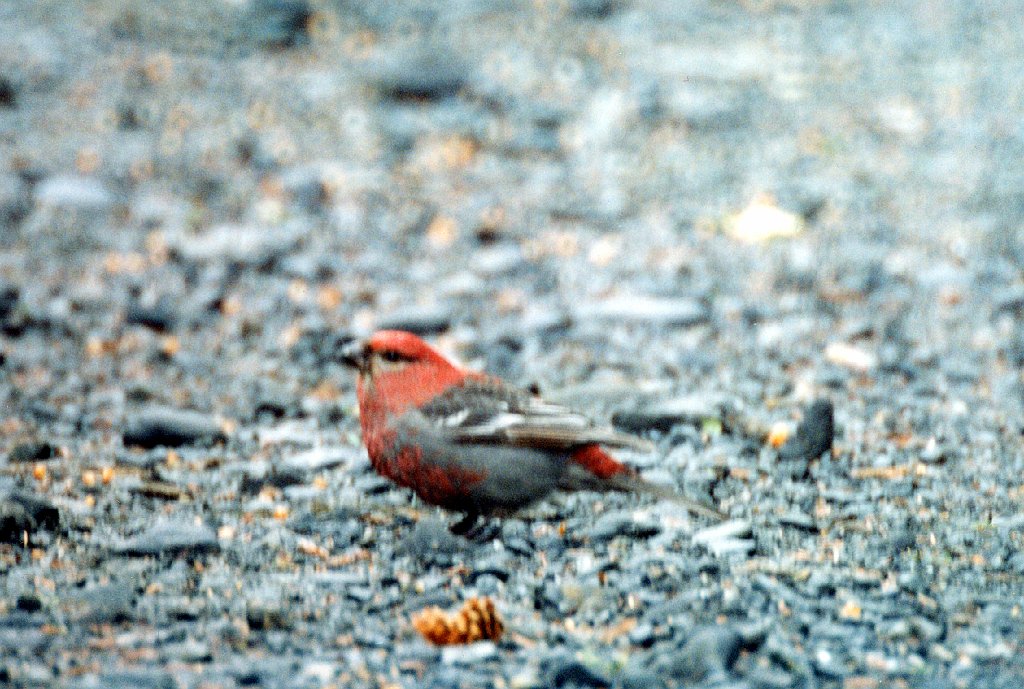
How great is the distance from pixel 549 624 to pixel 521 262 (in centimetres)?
358

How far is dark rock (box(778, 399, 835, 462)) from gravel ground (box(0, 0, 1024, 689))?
0.06ft

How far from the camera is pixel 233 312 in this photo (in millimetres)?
6977

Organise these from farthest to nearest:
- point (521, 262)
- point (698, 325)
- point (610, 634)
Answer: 1. point (521, 262)
2. point (698, 325)
3. point (610, 634)

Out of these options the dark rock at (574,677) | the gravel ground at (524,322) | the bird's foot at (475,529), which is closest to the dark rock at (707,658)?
the gravel ground at (524,322)

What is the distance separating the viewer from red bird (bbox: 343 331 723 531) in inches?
185

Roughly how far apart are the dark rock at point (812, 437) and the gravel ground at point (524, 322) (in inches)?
0.7

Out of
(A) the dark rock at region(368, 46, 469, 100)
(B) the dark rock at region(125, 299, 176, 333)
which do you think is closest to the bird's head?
(B) the dark rock at region(125, 299, 176, 333)

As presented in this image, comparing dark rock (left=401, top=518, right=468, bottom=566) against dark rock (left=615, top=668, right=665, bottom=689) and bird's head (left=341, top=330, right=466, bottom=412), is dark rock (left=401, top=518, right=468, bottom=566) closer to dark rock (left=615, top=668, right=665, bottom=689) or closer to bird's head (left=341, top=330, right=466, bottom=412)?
bird's head (left=341, top=330, right=466, bottom=412)

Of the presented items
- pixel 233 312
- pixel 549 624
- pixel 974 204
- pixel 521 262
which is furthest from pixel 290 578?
pixel 974 204

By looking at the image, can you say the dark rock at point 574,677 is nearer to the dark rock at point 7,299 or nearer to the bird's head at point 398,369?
the bird's head at point 398,369

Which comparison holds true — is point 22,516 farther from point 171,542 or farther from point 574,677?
point 574,677

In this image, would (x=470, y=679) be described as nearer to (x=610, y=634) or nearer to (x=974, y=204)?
(x=610, y=634)

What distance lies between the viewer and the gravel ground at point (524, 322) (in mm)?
3936

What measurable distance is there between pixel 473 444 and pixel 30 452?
5.46 feet
